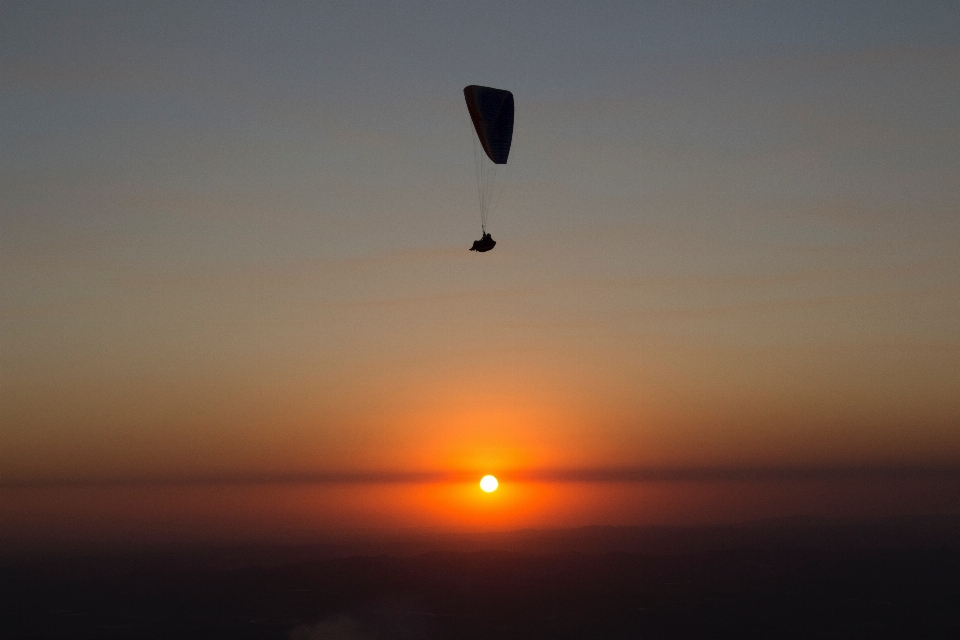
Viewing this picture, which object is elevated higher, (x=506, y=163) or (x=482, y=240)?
(x=506, y=163)

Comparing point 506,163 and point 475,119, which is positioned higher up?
point 475,119

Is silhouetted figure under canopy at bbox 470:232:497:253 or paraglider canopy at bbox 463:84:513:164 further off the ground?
paraglider canopy at bbox 463:84:513:164

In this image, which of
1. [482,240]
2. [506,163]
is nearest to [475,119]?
[506,163]

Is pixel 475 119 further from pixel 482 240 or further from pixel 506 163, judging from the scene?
pixel 482 240

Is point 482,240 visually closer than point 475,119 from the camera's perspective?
Yes

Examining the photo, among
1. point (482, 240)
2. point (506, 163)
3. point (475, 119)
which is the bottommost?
point (482, 240)

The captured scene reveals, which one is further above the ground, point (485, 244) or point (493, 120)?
point (493, 120)

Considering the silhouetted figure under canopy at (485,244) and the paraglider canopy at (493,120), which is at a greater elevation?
the paraglider canopy at (493,120)
